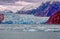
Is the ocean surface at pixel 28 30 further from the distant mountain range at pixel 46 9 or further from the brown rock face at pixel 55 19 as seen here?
the distant mountain range at pixel 46 9

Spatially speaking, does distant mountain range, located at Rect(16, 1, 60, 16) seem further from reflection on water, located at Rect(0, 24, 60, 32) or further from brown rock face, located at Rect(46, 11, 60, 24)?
reflection on water, located at Rect(0, 24, 60, 32)

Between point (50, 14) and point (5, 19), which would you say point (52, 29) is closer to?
point (50, 14)

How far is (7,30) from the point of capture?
128 inches

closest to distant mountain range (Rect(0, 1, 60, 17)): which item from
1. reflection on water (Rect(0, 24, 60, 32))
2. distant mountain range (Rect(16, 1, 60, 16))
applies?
distant mountain range (Rect(16, 1, 60, 16))

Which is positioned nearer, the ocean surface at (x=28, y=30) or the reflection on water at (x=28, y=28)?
the ocean surface at (x=28, y=30)

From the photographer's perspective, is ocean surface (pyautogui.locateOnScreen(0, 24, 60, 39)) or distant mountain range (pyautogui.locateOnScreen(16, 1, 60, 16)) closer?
ocean surface (pyautogui.locateOnScreen(0, 24, 60, 39))

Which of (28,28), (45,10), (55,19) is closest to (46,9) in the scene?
(45,10)

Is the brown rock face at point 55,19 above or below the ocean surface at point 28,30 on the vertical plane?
above

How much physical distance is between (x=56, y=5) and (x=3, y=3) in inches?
40.3

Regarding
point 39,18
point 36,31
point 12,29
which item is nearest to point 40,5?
point 39,18

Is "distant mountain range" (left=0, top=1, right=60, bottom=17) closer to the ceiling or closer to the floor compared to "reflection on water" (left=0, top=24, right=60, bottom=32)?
closer to the ceiling

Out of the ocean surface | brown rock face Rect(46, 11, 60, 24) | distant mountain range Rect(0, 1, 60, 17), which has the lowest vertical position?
the ocean surface

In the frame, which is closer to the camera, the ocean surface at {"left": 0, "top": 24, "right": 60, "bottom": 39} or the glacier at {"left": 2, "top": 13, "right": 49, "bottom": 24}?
the ocean surface at {"left": 0, "top": 24, "right": 60, "bottom": 39}

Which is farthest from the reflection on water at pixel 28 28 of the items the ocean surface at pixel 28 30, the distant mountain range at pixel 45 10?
the distant mountain range at pixel 45 10
